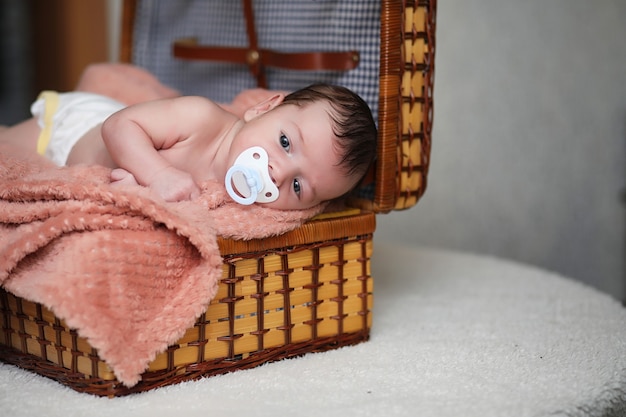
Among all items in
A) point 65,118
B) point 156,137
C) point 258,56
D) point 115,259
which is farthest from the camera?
point 258,56

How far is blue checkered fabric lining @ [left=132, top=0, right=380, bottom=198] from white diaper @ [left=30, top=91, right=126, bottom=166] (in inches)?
11.5

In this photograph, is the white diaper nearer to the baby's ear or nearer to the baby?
the baby

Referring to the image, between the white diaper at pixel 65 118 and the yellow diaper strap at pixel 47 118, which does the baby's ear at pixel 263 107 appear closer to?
the white diaper at pixel 65 118

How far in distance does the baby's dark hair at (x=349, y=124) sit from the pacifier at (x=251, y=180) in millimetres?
109

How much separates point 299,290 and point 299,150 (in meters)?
0.19

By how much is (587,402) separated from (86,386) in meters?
0.59

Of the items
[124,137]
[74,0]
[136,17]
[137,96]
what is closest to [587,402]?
[124,137]

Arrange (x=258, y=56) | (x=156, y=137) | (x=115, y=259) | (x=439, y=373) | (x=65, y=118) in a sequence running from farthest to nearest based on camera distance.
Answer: (x=258, y=56), (x=65, y=118), (x=156, y=137), (x=439, y=373), (x=115, y=259)

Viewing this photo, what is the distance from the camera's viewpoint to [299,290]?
1048mm

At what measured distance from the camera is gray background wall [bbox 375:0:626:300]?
74.0 inches

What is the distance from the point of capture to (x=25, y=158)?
1169mm

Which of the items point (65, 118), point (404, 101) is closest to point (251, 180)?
point (404, 101)

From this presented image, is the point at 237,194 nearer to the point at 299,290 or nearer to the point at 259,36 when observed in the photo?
the point at 299,290

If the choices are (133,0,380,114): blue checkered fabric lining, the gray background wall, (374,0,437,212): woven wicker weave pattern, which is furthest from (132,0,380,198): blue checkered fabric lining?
the gray background wall
